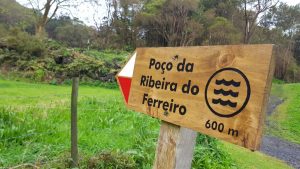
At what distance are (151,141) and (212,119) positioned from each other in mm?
3067

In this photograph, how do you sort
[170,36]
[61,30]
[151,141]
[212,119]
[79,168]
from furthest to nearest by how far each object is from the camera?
[61,30] < [170,36] < [151,141] < [79,168] < [212,119]

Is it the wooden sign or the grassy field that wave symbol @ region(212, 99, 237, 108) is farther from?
the grassy field

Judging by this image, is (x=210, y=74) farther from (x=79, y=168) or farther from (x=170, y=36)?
(x=170, y=36)

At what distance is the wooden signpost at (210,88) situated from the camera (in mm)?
1627

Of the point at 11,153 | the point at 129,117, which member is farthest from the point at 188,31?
the point at 11,153

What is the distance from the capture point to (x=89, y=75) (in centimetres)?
1788

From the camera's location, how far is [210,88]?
183 centimetres

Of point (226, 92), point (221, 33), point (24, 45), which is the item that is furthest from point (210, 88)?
point (221, 33)

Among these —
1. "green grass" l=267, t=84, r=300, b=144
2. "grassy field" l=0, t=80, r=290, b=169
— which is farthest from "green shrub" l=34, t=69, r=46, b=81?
"green grass" l=267, t=84, r=300, b=144

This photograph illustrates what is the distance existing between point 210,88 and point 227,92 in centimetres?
11

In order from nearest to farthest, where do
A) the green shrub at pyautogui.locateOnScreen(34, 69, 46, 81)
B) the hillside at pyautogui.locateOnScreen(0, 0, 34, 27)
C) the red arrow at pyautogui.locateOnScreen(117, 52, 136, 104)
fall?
the red arrow at pyautogui.locateOnScreen(117, 52, 136, 104) → the green shrub at pyautogui.locateOnScreen(34, 69, 46, 81) → the hillside at pyautogui.locateOnScreen(0, 0, 34, 27)

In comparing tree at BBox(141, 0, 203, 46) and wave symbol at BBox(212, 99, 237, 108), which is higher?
tree at BBox(141, 0, 203, 46)

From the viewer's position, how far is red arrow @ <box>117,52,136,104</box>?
2477 mm

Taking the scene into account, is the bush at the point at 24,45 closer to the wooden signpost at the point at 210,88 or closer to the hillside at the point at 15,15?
the hillside at the point at 15,15
